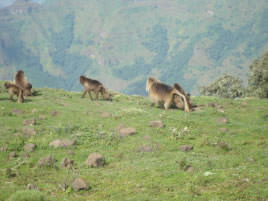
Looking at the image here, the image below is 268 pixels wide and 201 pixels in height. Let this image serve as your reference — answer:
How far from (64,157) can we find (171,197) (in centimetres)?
589

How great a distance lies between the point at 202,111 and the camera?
20.9 metres

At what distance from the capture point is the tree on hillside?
49.6 m

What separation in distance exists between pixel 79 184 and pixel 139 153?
4.11 metres

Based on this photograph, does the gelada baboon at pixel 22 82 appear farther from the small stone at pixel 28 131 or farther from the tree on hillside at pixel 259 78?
the tree on hillside at pixel 259 78

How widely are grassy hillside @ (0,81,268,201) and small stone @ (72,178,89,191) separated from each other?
0.16m

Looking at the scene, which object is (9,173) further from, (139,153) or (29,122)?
(29,122)

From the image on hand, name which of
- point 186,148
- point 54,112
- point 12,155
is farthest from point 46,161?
point 54,112

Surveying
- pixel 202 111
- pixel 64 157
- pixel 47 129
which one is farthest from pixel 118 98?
pixel 64 157

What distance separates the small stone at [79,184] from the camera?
10.2 metres

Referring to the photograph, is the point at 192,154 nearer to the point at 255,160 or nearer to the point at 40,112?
the point at 255,160

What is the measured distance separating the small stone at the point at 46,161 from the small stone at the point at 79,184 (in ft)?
8.86

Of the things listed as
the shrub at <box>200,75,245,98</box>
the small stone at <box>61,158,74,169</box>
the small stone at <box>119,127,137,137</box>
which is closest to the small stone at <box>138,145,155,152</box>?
the small stone at <box>119,127,137,137</box>

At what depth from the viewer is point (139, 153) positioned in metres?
13.8

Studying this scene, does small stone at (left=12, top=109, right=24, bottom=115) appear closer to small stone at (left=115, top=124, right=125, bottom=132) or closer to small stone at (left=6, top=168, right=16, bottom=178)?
small stone at (left=115, top=124, right=125, bottom=132)
